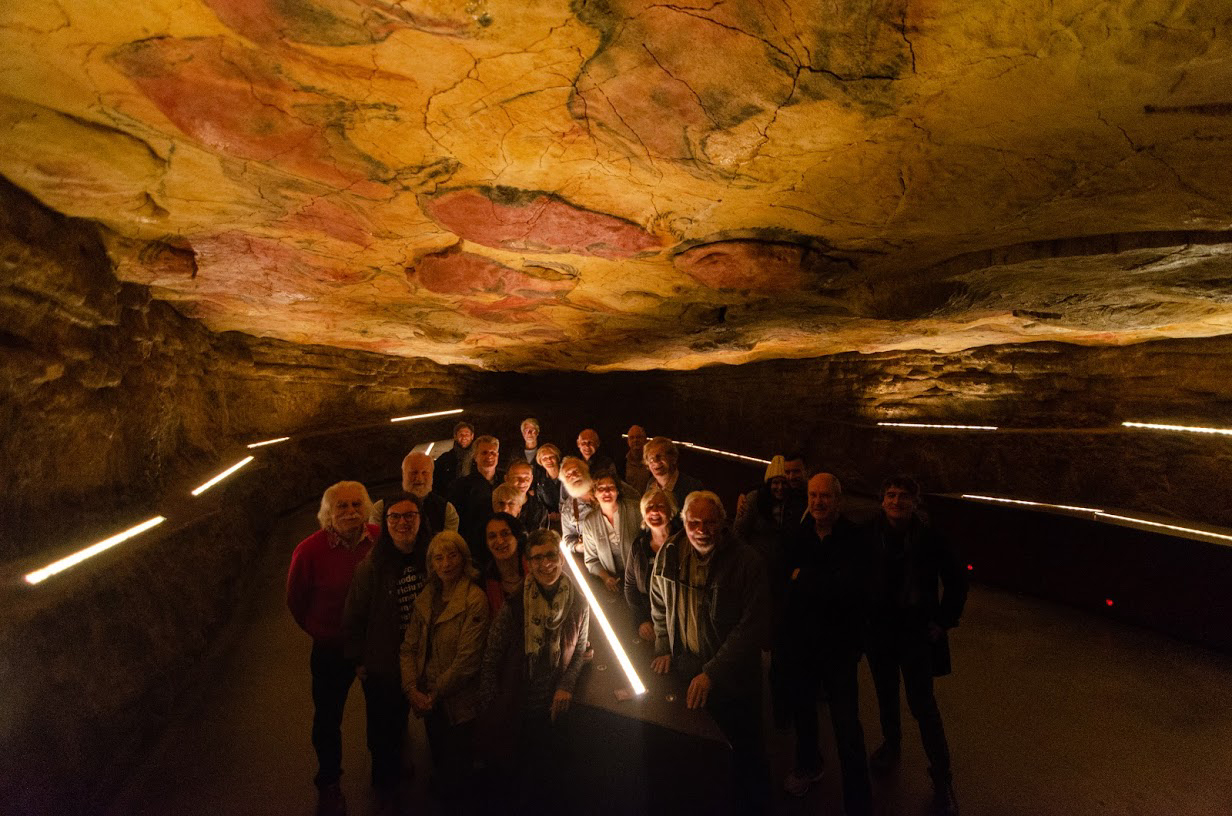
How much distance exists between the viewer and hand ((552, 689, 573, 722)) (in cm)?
252

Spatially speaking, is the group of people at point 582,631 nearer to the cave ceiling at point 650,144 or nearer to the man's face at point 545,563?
the man's face at point 545,563

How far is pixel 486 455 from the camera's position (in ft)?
15.2

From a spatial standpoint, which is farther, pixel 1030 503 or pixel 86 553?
pixel 1030 503

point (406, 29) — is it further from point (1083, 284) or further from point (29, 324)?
point (1083, 284)

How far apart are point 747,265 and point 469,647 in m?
2.82

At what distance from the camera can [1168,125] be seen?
1867 mm

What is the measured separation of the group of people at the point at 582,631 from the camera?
8.41ft

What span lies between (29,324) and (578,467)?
317 cm

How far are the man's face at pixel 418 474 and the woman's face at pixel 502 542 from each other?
101cm

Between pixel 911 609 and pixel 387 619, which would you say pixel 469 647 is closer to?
pixel 387 619

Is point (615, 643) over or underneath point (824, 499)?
underneath

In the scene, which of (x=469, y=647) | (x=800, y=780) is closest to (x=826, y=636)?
(x=800, y=780)

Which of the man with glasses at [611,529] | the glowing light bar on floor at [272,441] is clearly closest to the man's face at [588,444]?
the man with glasses at [611,529]

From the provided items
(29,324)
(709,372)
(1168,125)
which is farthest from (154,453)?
(709,372)
